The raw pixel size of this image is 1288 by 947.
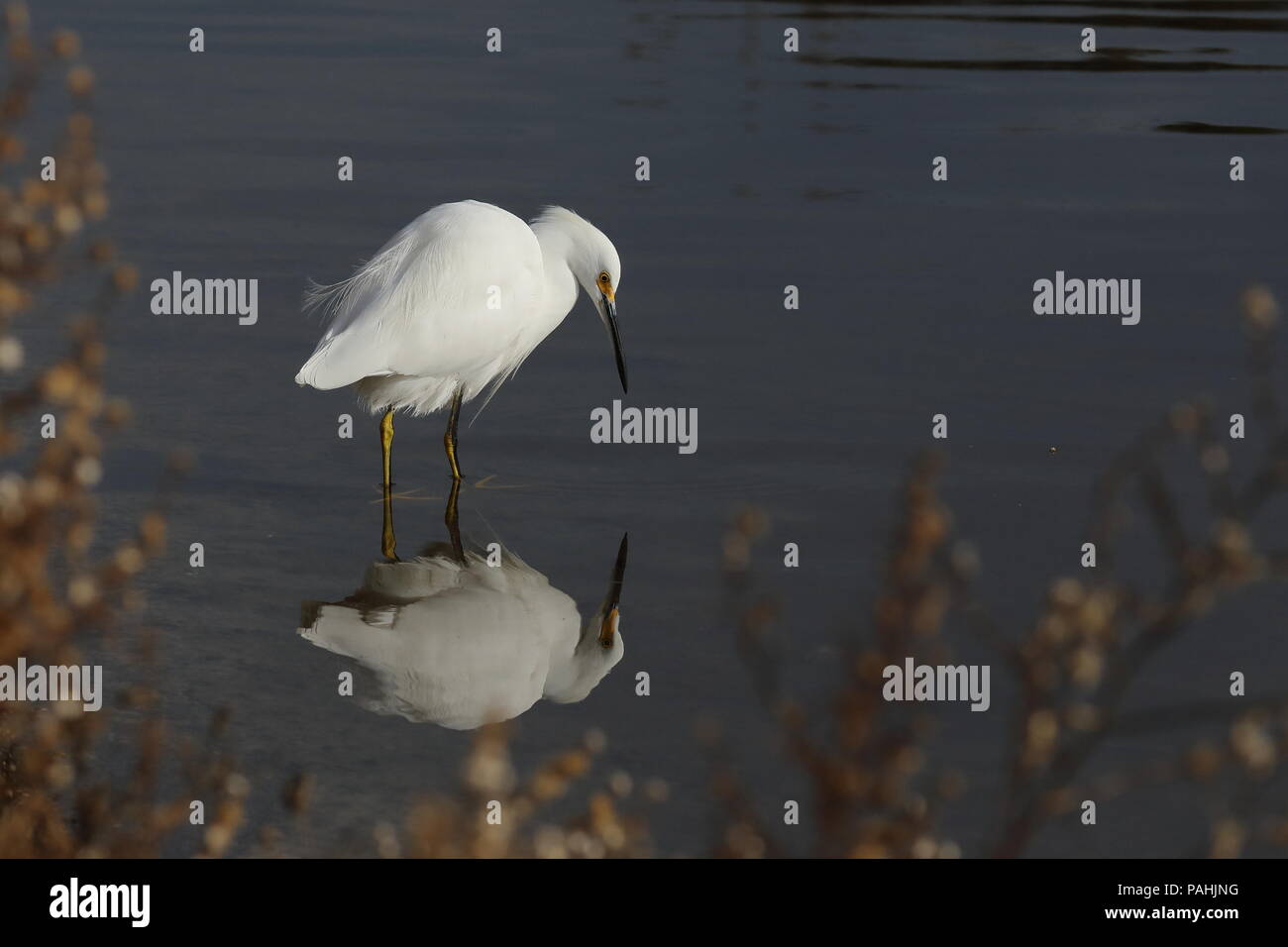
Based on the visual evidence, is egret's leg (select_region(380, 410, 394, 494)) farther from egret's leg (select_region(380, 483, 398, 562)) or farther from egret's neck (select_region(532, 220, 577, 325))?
egret's neck (select_region(532, 220, 577, 325))

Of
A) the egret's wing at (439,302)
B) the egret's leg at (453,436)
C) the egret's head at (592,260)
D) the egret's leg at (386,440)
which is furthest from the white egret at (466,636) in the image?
the egret's head at (592,260)

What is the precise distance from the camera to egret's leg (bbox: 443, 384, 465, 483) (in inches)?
291

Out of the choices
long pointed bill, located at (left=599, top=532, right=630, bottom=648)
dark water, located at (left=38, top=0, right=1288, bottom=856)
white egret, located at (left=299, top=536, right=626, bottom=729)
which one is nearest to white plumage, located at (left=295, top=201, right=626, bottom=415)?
dark water, located at (left=38, top=0, right=1288, bottom=856)

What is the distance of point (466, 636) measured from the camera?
5.86 metres

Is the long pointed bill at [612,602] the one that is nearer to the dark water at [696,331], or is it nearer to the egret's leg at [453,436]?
the dark water at [696,331]

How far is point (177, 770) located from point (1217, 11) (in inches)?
688

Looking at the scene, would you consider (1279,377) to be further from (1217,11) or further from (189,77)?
(1217,11)

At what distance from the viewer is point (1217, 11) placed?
19203 mm

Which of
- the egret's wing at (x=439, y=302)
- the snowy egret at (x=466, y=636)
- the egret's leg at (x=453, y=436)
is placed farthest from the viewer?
the egret's leg at (x=453, y=436)

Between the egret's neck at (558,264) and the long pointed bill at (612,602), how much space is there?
145 cm

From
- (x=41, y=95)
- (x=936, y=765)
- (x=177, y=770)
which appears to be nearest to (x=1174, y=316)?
(x=936, y=765)

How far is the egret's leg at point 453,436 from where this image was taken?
7387 mm

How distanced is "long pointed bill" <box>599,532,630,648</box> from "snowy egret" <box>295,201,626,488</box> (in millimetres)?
1163

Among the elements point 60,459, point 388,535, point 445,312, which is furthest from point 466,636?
point 60,459
